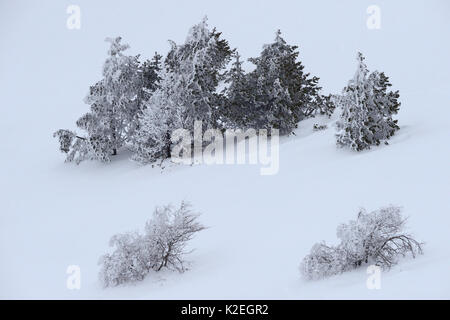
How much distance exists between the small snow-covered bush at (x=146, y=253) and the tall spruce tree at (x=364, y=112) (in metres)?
9.30

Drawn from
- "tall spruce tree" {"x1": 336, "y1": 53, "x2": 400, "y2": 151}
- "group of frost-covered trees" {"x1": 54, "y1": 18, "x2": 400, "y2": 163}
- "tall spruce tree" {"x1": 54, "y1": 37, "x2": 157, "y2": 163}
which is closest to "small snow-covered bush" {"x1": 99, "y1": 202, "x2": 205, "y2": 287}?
"tall spruce tree" {"x1": 336, "y1": 53, "x2": 400, "y2": 151}

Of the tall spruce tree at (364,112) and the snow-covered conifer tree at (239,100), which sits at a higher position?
the snow-covered conifer tree at (239,100)

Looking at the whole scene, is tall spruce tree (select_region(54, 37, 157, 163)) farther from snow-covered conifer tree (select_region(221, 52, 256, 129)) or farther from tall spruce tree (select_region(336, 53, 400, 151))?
tall spruce tree (select_region(336, 53, 400, 151))

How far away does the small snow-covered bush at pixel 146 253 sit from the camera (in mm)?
12648

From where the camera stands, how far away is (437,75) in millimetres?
39000

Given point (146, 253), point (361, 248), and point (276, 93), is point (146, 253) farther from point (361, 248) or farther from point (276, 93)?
point (276, 93)

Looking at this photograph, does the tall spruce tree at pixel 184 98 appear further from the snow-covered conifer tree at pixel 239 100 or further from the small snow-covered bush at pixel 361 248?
the small snow-covered bush at pixel 361 248

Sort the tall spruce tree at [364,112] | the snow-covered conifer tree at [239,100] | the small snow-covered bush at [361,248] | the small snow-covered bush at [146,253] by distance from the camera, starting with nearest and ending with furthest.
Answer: the small snow-covered bush at [361,248] < the small snow-covered bush at [146,253] < the tall spruce tree at [364,112] < the snow-covered conifer tree at [239,100]

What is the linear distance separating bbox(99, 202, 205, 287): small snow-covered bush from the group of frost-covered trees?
1210 cm

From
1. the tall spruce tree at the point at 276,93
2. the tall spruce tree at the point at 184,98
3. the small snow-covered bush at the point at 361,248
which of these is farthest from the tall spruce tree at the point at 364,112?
the small snow-covered bush at the point at 361,248

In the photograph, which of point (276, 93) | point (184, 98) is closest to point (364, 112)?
point (276, 93)

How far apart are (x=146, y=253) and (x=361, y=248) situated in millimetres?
5212
